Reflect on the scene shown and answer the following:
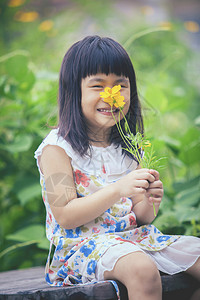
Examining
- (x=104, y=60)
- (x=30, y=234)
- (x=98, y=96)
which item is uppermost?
(x=104, y=60)

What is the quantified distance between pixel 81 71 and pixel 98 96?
4.2 inches

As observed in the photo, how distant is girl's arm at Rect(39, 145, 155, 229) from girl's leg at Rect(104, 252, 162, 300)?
0.55ft

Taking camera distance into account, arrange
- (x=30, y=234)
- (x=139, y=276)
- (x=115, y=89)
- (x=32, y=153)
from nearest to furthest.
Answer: (x=139, y=276)
(x=115, y=89)
(x=30, y=234)
(x=32, y=153)

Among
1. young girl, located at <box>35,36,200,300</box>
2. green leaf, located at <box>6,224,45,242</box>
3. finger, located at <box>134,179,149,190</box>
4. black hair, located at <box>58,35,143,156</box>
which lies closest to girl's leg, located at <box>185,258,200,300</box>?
young girl, located at <box>35,36,200,300</box>

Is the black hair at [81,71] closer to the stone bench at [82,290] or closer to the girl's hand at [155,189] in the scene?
the girl's hand at [155,189]

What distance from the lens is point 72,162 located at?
1322 millimetres

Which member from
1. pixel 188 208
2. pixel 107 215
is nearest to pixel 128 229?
pixel 107 215

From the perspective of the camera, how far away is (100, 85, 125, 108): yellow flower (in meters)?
1.20

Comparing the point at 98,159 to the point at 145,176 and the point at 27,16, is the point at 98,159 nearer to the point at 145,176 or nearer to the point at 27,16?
the point at 145,176

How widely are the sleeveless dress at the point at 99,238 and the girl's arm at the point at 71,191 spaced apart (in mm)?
35

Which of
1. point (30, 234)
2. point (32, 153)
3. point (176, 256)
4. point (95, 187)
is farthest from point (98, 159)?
point (32, 153)

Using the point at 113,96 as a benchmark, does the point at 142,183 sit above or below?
below

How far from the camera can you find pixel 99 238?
4.07 ft

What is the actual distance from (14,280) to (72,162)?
51 cm
